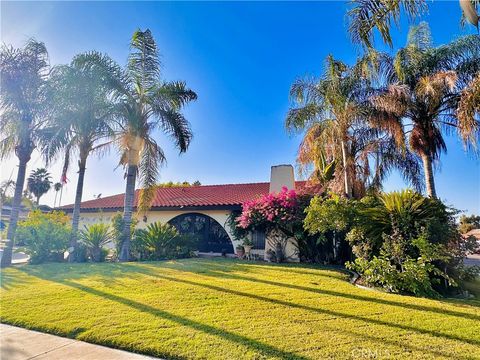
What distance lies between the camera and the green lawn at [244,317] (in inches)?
182

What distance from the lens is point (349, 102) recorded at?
13797 mm

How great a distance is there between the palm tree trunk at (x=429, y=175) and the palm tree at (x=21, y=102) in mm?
18744

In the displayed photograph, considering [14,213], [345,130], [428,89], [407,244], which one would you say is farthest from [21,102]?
[428,89]

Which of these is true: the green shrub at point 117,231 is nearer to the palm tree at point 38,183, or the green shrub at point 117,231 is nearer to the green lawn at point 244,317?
the green lawn at point 244,317

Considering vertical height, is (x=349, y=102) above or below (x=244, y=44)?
below

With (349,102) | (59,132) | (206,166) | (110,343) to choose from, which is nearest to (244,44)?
(349,102)

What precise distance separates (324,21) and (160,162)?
34.2ft

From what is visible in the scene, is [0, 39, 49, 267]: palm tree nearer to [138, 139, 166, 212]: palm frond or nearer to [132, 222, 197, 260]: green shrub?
[138, 139, 166, 212]: palm frond

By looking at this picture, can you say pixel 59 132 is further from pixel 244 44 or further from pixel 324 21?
pixel 324 21

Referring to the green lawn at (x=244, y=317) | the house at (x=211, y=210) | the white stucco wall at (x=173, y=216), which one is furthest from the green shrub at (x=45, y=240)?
the house at (x=211, y=210)

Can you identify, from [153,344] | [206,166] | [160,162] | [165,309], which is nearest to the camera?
[153,344]

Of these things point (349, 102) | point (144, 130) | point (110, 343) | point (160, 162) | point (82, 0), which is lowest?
point (110, 343)

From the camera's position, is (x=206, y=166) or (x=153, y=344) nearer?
(x=153, y=344)

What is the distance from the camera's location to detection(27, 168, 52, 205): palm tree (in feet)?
200
